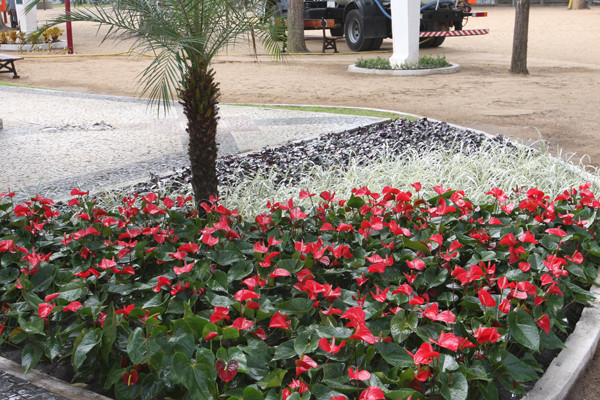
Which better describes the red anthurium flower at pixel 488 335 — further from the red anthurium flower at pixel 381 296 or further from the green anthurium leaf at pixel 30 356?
the green anthurium leaf at pixel 30 356

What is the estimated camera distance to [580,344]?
2.82 metres

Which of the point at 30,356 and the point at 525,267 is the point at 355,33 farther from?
the point at 30,356

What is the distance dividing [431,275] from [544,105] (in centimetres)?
739

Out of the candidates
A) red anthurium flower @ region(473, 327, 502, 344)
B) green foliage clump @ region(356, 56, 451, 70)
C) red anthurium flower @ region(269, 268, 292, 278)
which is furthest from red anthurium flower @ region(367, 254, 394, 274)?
green foliage clump @ region(356, 56, 451, 70)

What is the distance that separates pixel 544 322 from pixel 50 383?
6.43ft

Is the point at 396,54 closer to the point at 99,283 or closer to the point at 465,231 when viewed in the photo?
the point at 465,231

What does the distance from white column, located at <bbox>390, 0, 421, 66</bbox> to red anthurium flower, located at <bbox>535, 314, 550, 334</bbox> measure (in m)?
11.8

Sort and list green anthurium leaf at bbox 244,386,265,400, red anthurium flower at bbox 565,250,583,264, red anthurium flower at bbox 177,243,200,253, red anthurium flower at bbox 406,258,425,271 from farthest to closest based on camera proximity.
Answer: red anthurium flower at bbox 565,250,583,264 < red anthurium flower at bbox 177,243,200,253 < red anthurium flower at bbox 406,258,425,271 < green anthurium leaf at bbox 244,386,265,400

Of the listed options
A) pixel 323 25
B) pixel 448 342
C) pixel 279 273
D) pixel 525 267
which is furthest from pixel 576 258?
pixel 323 25

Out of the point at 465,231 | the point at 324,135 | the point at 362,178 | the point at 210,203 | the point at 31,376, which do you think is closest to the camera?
the point at 31,376

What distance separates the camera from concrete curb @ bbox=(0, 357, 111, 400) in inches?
92.4

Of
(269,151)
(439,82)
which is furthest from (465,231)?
(439,82)

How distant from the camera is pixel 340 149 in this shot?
6129 millimetres

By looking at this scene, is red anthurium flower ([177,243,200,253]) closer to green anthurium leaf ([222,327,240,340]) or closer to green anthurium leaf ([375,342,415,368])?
green anthurium leaf ([222,327,240,340])
